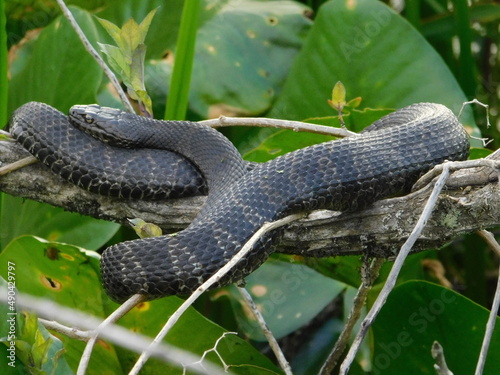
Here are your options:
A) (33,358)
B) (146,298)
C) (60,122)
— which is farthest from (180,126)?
(33,358)

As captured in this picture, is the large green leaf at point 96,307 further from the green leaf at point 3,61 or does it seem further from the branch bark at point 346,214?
the green leaf at point 3,61

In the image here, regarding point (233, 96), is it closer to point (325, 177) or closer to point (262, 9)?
point (262, 9)

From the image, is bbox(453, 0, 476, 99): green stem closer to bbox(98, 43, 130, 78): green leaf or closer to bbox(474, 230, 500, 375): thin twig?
bbox(98, 43, 130, 78): green leaf

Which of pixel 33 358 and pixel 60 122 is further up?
pixel 60 122

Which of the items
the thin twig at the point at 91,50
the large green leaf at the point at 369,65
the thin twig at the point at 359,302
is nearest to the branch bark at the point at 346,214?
the thin twig at the point at 359,302

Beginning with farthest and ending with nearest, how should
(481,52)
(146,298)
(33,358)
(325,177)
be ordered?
(481,52) → (325,177) → (146,298) → (33,358)

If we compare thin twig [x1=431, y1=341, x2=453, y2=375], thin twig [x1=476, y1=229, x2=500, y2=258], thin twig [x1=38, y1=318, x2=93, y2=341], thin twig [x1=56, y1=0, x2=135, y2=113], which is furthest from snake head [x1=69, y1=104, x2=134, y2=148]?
thin twig [x1=431, y1=341, x2=453, y2=375]
